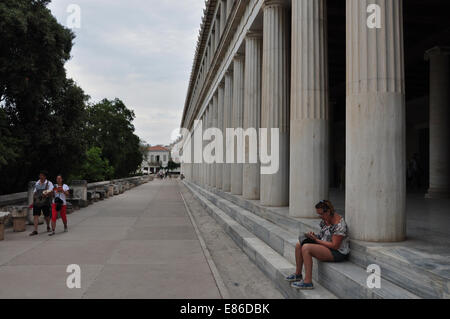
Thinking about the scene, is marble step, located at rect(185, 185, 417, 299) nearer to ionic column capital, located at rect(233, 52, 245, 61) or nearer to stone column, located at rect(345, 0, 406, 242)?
stone column, located at rect(345, 0, 406, 242)

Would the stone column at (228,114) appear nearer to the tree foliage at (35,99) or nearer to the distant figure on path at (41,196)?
the tree foliage at (35,99)

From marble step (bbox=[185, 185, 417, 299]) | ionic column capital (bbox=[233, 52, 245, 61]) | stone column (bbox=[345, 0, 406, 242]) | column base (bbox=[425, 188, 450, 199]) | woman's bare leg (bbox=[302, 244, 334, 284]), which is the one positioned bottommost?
marble step (bbox=[185, 185, 417, 299])

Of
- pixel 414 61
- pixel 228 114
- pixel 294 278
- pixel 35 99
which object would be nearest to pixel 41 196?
pixel 35 99

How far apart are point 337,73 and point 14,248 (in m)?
19.0

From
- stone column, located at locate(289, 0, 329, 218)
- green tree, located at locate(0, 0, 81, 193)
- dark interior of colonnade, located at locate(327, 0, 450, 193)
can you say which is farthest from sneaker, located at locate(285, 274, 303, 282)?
green tree, located at locate(0, 0, 81, 193)

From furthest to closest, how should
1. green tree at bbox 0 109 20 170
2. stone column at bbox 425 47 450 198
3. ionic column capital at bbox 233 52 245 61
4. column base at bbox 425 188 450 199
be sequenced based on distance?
ionic column capital at bbox 233 52 245 61, stone column at bbox 425 47 450 198, column base at bbox 425 188 450 199, green tree at bbox 0 109 20 170

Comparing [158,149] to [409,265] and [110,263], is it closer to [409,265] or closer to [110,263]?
[110,263]

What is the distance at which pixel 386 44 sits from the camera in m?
5.41

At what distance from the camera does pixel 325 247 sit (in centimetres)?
503

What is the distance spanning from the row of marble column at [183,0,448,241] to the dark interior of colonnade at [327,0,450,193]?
160 inches

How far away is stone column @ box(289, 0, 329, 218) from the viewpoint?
7.88 meters

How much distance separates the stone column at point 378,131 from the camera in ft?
17.2

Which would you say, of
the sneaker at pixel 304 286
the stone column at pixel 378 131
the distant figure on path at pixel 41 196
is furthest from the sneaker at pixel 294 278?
the distant figure on path at pixel 41 196
